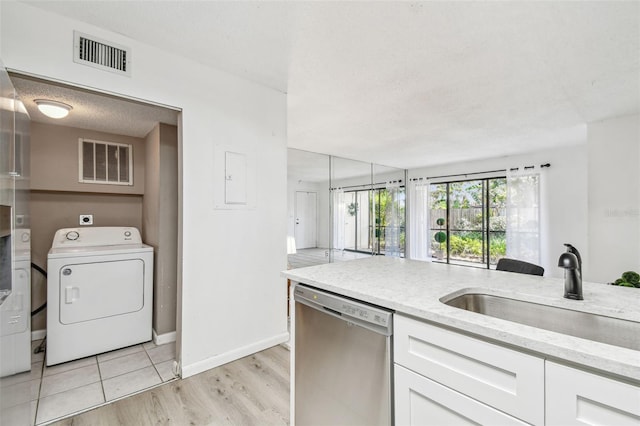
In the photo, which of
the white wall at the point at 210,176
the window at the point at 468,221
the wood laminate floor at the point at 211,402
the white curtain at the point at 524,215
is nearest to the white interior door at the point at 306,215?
the white wall at the point at 210,176

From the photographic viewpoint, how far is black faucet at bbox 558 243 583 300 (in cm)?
113

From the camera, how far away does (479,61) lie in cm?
218

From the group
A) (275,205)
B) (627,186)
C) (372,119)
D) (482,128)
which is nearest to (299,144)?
(372,119)

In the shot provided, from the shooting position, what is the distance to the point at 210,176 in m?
2.30

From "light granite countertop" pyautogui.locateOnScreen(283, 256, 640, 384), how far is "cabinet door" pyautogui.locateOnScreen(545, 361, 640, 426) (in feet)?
0.09

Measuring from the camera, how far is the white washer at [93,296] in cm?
231

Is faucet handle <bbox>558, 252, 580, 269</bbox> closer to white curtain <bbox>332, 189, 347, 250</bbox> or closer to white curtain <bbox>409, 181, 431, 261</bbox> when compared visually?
white curtain <bbox>332, 189, 347, 250</bbox>

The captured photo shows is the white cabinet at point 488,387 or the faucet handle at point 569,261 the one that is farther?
the faucet handle at point 569,261

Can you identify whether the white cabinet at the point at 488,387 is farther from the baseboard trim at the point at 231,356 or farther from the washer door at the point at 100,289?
the washer door at the point at 100,289

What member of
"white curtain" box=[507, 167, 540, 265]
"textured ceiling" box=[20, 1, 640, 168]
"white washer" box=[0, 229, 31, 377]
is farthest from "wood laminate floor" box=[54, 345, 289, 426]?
"white curtain" box=[507, 167, 540, 265]

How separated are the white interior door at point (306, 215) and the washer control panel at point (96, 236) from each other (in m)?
2.50

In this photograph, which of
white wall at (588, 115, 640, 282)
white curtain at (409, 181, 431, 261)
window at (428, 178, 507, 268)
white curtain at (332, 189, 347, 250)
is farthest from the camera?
white curtain at (409, 181, 431, 261)

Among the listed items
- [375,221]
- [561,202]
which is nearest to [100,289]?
[375,221]

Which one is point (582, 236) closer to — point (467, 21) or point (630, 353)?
point (467, 21)
